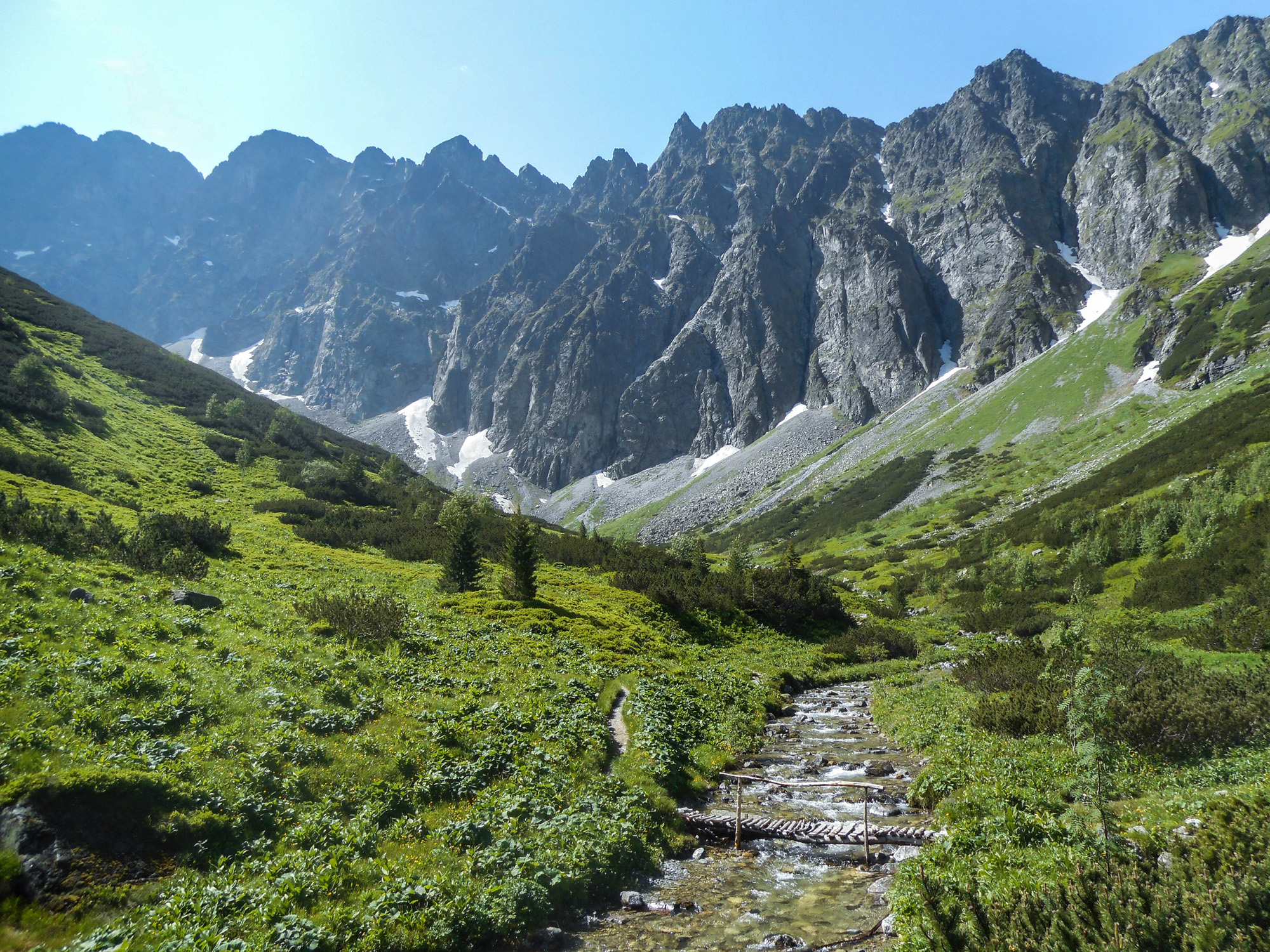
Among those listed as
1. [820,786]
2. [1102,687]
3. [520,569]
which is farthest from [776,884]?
[520,569]

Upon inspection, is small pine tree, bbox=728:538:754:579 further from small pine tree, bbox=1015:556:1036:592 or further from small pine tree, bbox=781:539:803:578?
small pine tree, bbox=1015:556:1036:592

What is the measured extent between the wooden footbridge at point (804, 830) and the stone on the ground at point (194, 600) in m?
19.0

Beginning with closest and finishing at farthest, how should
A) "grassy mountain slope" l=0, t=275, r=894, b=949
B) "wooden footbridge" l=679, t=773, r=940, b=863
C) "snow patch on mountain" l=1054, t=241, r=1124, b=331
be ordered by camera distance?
"grassy mountain slope" l=0, t=275, r=894, b=949 → "wooden footbridge" l=679, t=773, r=940, b=863 → "snow patch on mountain" l=1054, t=241, r=1124, b=331

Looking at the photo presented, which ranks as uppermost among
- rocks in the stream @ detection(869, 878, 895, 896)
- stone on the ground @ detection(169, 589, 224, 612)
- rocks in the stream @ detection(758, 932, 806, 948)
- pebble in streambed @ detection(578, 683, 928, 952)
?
stone on the ground @ detection(169, 589, 224, 612)

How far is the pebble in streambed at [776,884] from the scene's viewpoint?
32.1ft

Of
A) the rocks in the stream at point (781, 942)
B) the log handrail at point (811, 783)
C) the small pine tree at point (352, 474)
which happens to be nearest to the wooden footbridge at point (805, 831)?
the log handrail at point (811, 783)

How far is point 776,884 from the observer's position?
11500 mm

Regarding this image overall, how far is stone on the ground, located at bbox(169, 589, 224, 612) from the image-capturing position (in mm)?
20875

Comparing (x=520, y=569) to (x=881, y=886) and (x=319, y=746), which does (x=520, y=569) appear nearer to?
(x=319, y=746)

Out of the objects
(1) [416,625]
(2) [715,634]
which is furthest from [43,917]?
(2) [715,634]

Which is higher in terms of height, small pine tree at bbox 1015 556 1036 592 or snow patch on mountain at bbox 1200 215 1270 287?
snow patch on mountain at bbox 1200 215 1270 287

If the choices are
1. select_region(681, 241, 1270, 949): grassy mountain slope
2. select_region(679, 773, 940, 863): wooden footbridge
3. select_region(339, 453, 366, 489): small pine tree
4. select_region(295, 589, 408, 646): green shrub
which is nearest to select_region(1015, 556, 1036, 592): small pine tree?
select_region(681, 241, 1270, 949): grassy mountain slope

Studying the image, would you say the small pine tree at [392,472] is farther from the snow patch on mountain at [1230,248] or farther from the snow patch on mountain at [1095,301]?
the snow patch on mountain at [1230,248]

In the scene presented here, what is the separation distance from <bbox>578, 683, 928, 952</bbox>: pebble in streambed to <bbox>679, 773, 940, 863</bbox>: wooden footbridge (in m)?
0.20
